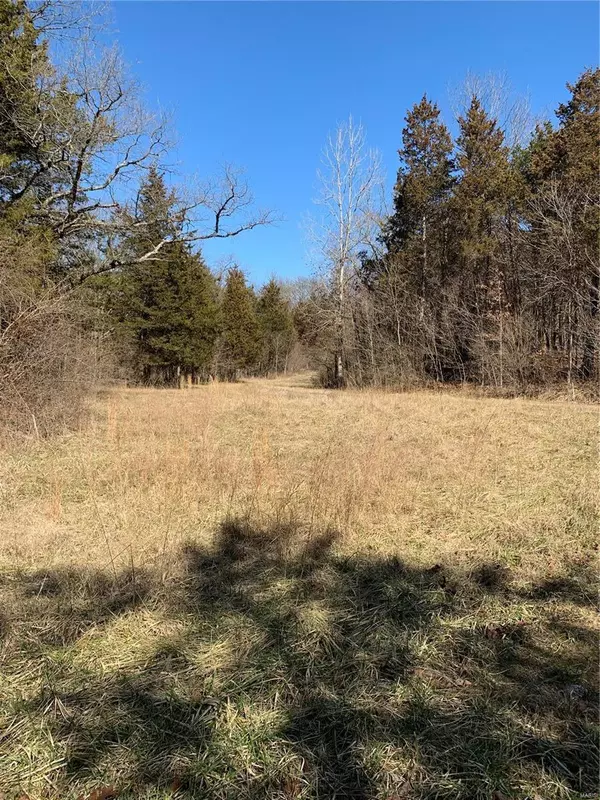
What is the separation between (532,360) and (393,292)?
7290 millimetres

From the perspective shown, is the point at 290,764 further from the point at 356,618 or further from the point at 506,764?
the point at 356,618

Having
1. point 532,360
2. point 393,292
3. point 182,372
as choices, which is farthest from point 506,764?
point 182,372

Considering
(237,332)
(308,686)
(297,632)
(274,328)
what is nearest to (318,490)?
(297,632)

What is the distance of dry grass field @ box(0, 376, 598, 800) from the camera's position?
173 centimetres

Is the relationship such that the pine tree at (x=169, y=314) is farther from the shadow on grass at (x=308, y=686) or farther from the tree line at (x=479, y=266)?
the shadow on grass at (x=308, y=686)

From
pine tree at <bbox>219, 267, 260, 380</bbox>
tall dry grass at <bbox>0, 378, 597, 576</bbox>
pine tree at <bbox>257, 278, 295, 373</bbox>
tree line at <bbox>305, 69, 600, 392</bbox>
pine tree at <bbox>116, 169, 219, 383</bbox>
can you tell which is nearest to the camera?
tall dry grass at <bbox>0, 378, 597, 576</bbox>

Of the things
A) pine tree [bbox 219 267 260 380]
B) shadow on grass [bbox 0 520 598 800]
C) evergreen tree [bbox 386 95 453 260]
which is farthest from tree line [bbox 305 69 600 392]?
shadow on grass [bbox 0 520 598 800]

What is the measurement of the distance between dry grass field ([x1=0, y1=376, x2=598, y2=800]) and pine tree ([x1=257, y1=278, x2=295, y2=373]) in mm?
31606

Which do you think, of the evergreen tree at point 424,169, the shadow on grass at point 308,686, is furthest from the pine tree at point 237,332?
the shadow on grass at point 308,686

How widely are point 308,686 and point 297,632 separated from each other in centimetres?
41

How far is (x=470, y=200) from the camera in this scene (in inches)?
736

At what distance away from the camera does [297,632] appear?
255 centimetres

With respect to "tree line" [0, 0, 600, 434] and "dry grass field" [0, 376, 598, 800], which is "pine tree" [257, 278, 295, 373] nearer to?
"tree line" [0, 0, 600, 434]

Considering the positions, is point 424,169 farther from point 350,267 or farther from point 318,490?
point 318,490
